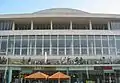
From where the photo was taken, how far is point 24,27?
34375 mm

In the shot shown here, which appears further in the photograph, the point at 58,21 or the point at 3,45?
the point at 58,21

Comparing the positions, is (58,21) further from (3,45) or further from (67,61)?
(3,45)

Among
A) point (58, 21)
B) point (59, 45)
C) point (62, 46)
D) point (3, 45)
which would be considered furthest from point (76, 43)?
point (3, 45)

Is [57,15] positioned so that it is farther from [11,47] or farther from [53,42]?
[11,47]

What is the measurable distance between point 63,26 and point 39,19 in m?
3.95

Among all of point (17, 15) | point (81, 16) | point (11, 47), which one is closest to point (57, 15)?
point (81, 16)

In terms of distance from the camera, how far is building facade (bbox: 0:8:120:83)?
26156 millimetres

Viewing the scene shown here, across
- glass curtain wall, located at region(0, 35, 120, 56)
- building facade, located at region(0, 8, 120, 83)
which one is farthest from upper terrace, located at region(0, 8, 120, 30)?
glass curtain wall, located at region(0, 35, 120, 56)

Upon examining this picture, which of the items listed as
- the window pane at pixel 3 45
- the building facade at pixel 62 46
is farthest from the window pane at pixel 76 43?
the window pane at pixel 3 45

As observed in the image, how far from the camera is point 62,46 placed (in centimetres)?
3041

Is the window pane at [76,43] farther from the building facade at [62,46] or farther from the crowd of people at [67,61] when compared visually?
the crowd of people at [67,61]

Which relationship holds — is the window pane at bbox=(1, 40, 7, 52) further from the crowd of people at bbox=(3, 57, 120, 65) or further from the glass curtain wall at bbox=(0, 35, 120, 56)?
the crowd of people at bbox=(3, 57, 120, 65)

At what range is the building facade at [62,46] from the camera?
85.8 feet

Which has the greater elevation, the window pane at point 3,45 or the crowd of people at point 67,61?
the window pane at point 3,45
